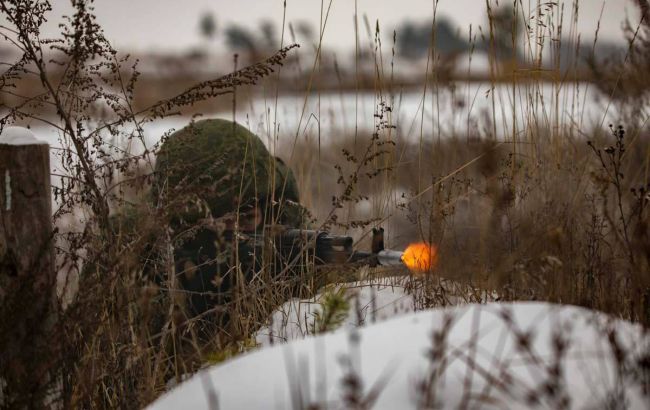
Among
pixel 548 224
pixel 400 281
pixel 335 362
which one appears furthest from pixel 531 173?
pixel 335 362

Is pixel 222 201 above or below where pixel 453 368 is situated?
above

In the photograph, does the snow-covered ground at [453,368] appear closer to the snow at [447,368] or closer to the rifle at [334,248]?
the snow at [447,368]

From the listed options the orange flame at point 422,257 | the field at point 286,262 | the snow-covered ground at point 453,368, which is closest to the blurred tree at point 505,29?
the field at point 286,262

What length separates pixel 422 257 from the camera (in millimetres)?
2611

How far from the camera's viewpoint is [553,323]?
1473 mm

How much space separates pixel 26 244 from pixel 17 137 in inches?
12.6

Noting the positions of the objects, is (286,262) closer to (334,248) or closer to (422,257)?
(334,248)

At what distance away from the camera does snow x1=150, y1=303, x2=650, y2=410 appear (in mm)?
1251

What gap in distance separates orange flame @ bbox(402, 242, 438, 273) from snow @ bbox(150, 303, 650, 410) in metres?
1.02

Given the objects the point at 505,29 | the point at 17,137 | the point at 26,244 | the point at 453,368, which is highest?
the point at 505,29

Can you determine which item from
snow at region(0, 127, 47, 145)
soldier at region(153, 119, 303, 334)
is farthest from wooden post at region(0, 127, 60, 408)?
soldier at region(153, 119, 303, 334)

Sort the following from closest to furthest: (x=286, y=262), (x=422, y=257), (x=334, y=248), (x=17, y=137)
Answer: (x=17, y=137), (x=422, y=257), (x=286, y=262), (x=334, y=248)

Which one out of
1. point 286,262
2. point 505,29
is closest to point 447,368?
point 286,262

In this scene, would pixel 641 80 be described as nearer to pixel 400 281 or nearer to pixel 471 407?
pixel 400 281
